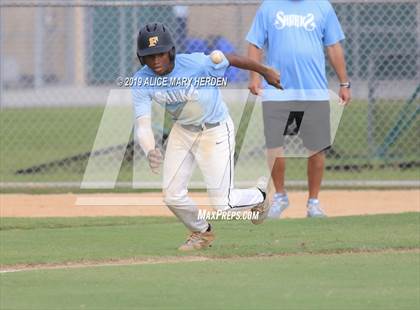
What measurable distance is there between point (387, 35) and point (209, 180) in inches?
317

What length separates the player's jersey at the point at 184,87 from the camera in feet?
31.1

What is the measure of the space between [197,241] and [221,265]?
778mm

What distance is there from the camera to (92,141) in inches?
711

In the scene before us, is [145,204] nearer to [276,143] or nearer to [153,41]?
[276,143]

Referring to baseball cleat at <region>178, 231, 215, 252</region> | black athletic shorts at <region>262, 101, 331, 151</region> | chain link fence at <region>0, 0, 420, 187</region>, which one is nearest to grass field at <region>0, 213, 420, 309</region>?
baseball cleat at <region>178, 231, 215, 252</region>

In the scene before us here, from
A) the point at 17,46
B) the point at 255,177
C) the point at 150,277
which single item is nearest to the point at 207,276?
the point at 150,277

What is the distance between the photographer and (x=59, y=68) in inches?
828

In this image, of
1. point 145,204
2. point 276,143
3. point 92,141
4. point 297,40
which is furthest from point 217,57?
point 92,141

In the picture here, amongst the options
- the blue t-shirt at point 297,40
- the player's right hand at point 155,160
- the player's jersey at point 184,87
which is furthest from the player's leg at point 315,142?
the player's right hand at point 155,160

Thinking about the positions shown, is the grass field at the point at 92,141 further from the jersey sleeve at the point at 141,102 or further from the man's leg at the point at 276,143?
the jersey sleeve at the point at 141,102

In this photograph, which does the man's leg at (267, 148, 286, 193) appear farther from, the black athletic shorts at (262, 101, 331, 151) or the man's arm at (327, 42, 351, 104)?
the man's arm at (327, 42, 351, 104)

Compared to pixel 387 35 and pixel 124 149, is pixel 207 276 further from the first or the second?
pixel 387 35

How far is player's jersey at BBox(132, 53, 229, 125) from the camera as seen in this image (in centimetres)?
947

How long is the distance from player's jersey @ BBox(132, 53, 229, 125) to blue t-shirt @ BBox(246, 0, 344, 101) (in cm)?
253
